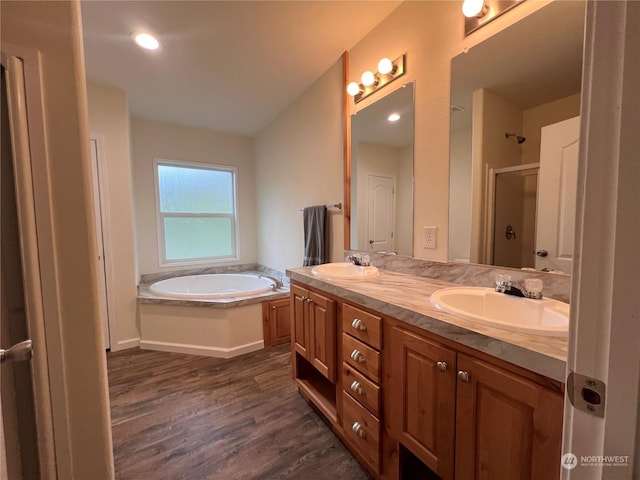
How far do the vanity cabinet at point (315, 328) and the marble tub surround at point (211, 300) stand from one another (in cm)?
81

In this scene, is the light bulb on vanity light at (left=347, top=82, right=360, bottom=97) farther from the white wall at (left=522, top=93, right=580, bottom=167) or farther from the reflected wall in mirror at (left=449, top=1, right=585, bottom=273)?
the white wall at (left=522, top=93, right=580, bottom=167)

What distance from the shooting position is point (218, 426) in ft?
5.08

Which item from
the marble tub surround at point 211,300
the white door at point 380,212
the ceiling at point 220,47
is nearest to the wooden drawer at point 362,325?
the white door at point 380,212

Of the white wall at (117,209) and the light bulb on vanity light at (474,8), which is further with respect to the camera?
the white wall at (117,209)

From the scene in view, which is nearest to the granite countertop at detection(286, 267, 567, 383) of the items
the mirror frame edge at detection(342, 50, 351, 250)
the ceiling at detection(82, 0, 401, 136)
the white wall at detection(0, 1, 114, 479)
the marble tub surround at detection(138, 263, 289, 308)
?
the mirror frame edge at detection(342, 50, 351, 250)

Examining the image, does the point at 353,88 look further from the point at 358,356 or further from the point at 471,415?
the point at 471,415

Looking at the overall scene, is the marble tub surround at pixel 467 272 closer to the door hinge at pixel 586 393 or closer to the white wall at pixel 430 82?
the white wall at pixel 430 82

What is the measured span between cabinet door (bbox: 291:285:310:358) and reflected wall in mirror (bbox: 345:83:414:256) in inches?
24.3

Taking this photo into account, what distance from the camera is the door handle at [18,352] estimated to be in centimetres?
61

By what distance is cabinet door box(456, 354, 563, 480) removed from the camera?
0.65 meters

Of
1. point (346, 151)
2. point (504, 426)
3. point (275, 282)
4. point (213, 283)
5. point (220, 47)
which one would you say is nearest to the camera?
point (504, 426)

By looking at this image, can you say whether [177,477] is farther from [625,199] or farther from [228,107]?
[228,107]

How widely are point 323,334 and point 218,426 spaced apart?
87 cm

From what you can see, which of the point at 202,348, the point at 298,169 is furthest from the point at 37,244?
the point at 298,169
